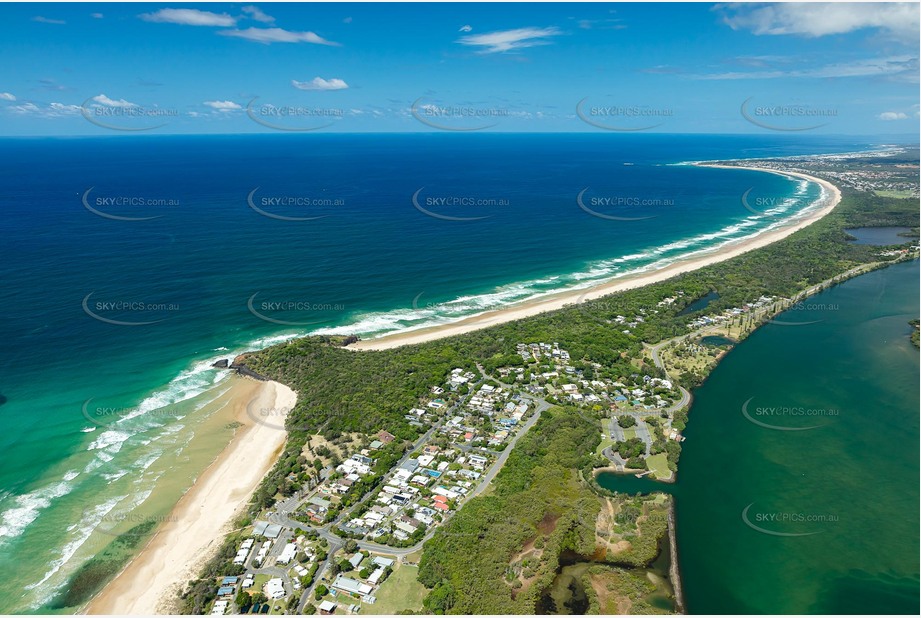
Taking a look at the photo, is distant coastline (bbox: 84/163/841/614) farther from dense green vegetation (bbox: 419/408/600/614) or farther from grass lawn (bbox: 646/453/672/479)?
dense green vegetation (bbox: 419/408/600/614)

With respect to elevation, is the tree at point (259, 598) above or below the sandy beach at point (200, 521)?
above

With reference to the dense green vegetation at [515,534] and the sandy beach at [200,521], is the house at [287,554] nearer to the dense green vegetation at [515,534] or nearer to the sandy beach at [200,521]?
the sandy beach at [200,521]

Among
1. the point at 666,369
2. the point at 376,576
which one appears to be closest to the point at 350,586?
the point at 376,576

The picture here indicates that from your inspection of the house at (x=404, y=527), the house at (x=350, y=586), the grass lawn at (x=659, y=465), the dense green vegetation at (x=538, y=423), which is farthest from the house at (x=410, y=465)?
the grass lawn at (x=659, y=465)

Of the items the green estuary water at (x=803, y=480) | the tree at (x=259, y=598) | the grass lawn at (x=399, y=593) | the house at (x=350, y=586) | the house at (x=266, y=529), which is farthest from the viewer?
the house at (x=266, y=529)

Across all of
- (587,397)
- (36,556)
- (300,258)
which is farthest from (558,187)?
(36,556)

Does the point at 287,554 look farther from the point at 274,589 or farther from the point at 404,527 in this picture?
the point at 404,527
